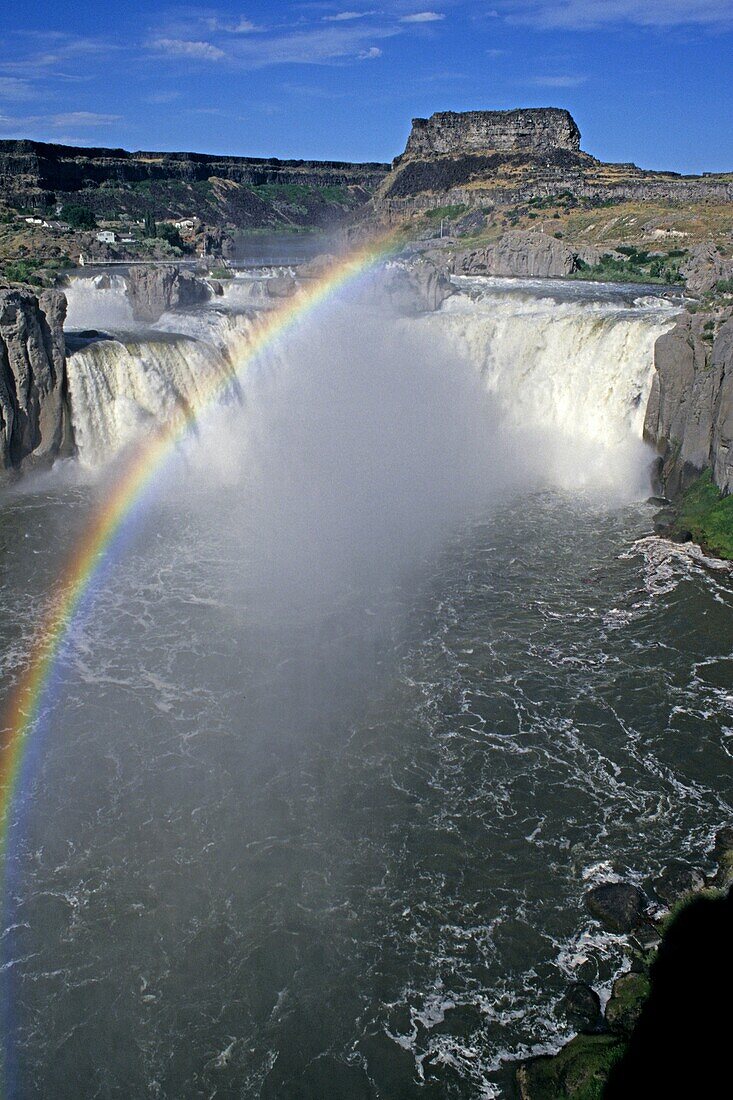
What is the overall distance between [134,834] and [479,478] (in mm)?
20841

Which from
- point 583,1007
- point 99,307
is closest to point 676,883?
point 583,1007

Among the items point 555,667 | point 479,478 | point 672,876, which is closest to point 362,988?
point 672,876

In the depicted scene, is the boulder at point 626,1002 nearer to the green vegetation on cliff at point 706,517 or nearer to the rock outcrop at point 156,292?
the green vegetation on cliff at point 706,517

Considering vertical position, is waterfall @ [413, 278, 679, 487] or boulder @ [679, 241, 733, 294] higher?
boulder @ [679, 241, 733, 294]

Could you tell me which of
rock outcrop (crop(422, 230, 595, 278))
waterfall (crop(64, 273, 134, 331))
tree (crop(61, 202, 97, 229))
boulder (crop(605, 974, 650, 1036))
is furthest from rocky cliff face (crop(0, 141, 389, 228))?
boulder (crop(605, 974, 650, 1036))

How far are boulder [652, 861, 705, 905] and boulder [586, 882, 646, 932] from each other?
1.17 ft

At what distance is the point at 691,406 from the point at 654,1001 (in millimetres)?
21939

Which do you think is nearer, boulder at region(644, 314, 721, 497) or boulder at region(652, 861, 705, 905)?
boulder at region(652, 861, 705, 905)

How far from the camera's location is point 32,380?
30.4 m

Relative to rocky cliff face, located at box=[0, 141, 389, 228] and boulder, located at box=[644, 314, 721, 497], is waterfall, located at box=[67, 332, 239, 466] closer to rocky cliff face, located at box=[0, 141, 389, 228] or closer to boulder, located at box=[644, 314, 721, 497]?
Answer: boulder, located at box=[644, 314, 721, 497]

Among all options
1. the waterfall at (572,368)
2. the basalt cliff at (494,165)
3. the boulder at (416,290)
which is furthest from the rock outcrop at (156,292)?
the basalt cliff at (494,165)

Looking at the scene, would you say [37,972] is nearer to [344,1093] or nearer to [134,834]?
[134,834]

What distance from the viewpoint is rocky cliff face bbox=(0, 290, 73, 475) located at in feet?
96.6

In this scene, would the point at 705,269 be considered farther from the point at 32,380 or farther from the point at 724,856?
the point at 724,856
